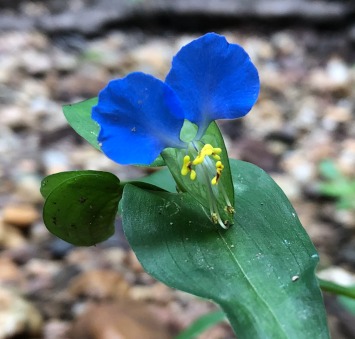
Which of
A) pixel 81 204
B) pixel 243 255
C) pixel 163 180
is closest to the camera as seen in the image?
pixel 243 255

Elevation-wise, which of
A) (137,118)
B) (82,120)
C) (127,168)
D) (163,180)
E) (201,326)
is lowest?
(127,168)

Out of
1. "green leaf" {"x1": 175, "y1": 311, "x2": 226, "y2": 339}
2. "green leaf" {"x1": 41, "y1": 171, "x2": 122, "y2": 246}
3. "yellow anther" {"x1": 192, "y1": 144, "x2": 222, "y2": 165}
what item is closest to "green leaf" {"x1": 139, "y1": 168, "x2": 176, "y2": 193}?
"green leaf" {"x1": 41, "y1": 171, "x2": 122, "y2": 246}

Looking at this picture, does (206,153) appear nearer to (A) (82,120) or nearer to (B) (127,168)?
(A) (82,120)

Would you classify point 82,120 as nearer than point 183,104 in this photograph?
No

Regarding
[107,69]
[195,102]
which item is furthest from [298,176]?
[195,102]

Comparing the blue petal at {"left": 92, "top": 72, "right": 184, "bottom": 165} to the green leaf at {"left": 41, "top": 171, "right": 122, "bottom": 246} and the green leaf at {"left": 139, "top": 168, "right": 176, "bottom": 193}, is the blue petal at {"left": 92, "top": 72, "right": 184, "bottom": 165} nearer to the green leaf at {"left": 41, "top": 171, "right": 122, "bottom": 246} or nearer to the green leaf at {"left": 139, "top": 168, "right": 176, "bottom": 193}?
the green leaf at {"left": 41, "top": 171, "right": 122, "bottom": 246}

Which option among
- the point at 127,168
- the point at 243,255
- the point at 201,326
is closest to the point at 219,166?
the point at 243,255

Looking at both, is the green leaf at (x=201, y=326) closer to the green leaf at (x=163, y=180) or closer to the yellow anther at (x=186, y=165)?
the green leaf at (x=163, y=180)

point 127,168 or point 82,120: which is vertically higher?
point 82,120
